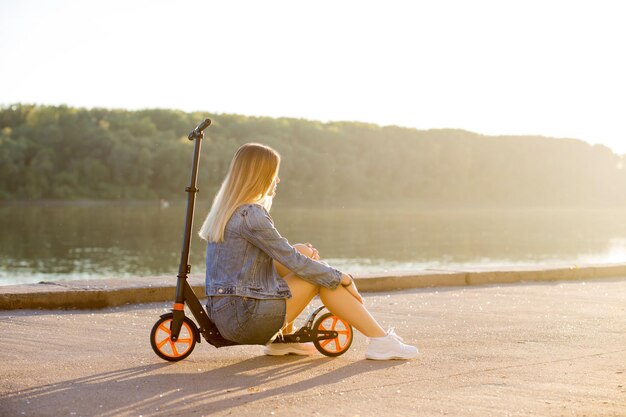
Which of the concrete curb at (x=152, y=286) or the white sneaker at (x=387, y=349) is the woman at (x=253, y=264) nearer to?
the white sneaker at (x=387, y=349)

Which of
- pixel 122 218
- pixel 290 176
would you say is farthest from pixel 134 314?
pixel 290 176

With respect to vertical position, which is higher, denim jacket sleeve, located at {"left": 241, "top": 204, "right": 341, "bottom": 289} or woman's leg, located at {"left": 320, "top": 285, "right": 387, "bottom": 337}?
denim jacket sleeve, located at {"left": 241, "top": 204, "right": 341, "bottom": 289}

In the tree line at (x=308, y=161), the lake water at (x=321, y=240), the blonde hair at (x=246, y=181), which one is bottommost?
the lake water at (x=321, y=240)

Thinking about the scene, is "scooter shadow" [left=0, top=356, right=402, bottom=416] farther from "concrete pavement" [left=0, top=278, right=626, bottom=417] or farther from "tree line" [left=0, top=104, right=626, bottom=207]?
"tree line" [left=0, top=104, right=626, bottom=207]

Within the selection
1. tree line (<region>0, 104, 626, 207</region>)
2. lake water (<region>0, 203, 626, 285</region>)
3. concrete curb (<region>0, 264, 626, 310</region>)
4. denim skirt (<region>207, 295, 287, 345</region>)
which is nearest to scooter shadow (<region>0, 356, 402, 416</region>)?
denim skirt (<region>207, 295, 287, 345</region>)

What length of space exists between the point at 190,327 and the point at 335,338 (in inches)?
31.8

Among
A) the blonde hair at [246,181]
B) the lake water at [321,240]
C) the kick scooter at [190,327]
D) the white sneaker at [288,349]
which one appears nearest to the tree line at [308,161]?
the lake water at [321,240]

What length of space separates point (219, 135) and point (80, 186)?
55.3 feet

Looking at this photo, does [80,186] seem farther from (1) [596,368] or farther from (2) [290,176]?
(1) [596,368]

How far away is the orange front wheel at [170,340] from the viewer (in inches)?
185

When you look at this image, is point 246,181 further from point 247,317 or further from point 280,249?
point 247,317

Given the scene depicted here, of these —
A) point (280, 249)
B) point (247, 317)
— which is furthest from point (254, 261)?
point (247, 317)

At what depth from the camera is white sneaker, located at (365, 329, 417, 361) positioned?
16.0ft

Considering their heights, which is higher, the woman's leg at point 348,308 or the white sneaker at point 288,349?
the woman's leg at point 348,308
